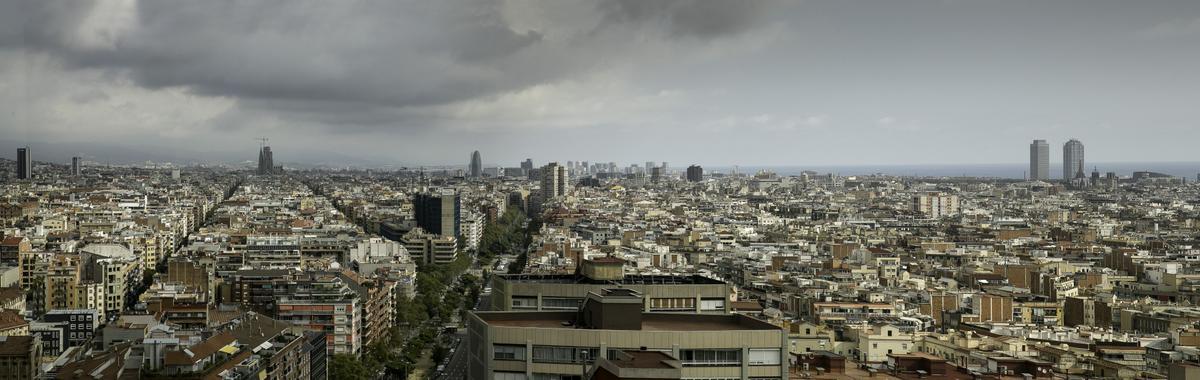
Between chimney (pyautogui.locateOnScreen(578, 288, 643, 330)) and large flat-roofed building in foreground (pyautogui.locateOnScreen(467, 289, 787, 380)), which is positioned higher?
chimney (pyautogui.locateOnScreen(578, 288, 643, 330))

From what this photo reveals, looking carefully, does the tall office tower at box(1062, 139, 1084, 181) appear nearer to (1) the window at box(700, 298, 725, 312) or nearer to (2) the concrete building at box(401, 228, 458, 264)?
(2) the concrete building at box(401, 228, 458, 264)

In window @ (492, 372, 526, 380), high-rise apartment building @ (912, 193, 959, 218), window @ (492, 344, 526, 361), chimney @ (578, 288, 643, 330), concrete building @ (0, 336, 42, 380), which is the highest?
chimney @ (578, 288, 643, 330)

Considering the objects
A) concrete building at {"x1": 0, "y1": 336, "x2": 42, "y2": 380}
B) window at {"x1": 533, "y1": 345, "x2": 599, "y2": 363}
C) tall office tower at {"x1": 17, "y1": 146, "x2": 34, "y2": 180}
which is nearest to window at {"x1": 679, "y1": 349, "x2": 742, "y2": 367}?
window at {"x1": 533, "y1": 345, "x2": 599, "y2": 363}

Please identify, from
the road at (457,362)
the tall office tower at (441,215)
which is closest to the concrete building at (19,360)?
the road at (457,362)

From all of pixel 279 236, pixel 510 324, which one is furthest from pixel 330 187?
pixel 510 324

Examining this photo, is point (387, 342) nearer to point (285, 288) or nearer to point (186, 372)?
point (285, 288)

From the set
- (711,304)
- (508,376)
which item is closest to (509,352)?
(508,376)
